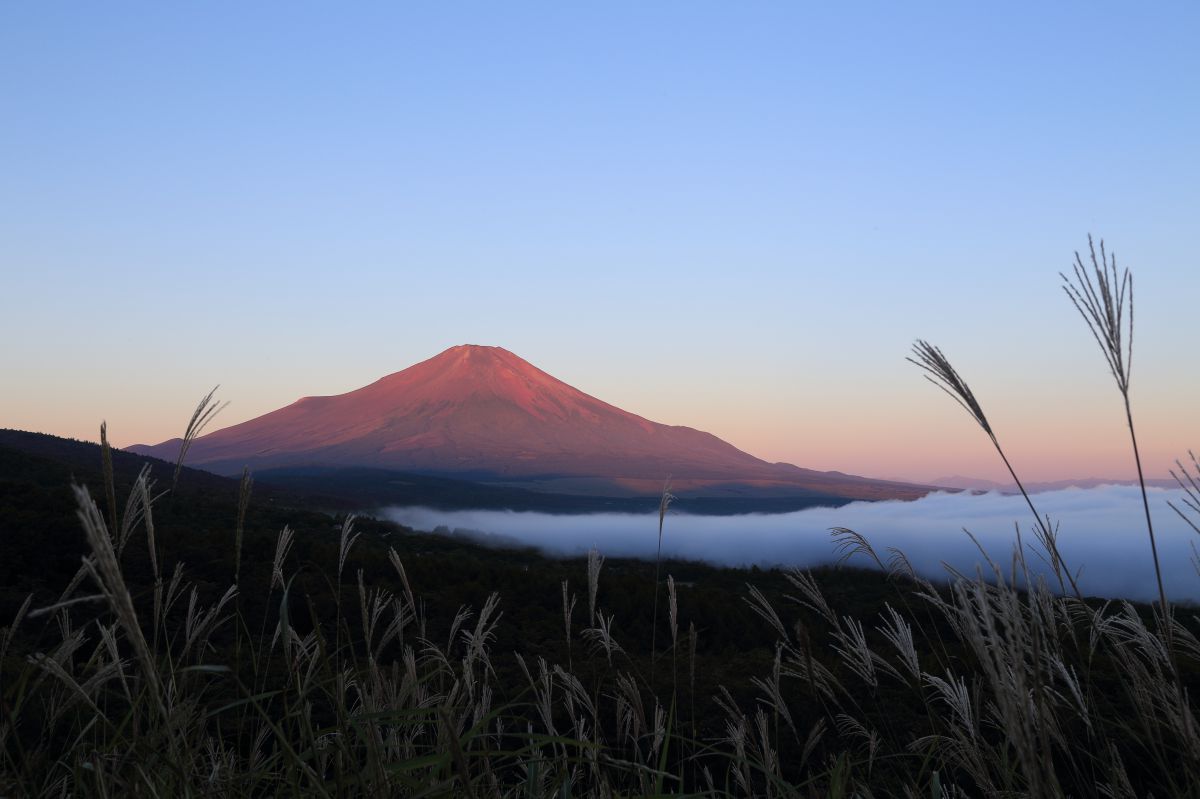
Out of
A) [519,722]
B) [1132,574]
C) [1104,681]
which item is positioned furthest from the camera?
[1132,574]

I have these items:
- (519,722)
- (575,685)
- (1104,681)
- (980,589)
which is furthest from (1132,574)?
(980,589)

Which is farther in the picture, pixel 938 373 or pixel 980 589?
pixel 938 373

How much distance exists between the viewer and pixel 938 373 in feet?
5.49

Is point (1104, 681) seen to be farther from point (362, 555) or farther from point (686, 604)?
point (362, 555)

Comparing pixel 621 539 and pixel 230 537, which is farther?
pixel 621 539

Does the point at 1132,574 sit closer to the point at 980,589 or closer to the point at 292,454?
the point at 980,589

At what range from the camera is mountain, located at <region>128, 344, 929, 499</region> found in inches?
6053

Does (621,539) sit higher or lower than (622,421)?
lower

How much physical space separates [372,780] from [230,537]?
13.3 m

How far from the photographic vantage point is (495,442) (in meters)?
170

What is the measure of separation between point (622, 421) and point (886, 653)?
182m

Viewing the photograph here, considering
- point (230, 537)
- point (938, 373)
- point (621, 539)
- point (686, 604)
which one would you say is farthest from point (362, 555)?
point (621, 539)

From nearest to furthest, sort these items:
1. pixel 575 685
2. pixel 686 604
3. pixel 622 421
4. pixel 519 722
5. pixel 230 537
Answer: pixel 575 685 → pixel 519 722 → pixel 686 604 → pixel 230 537 → pixel 622 421

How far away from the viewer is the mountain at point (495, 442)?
154 meters
